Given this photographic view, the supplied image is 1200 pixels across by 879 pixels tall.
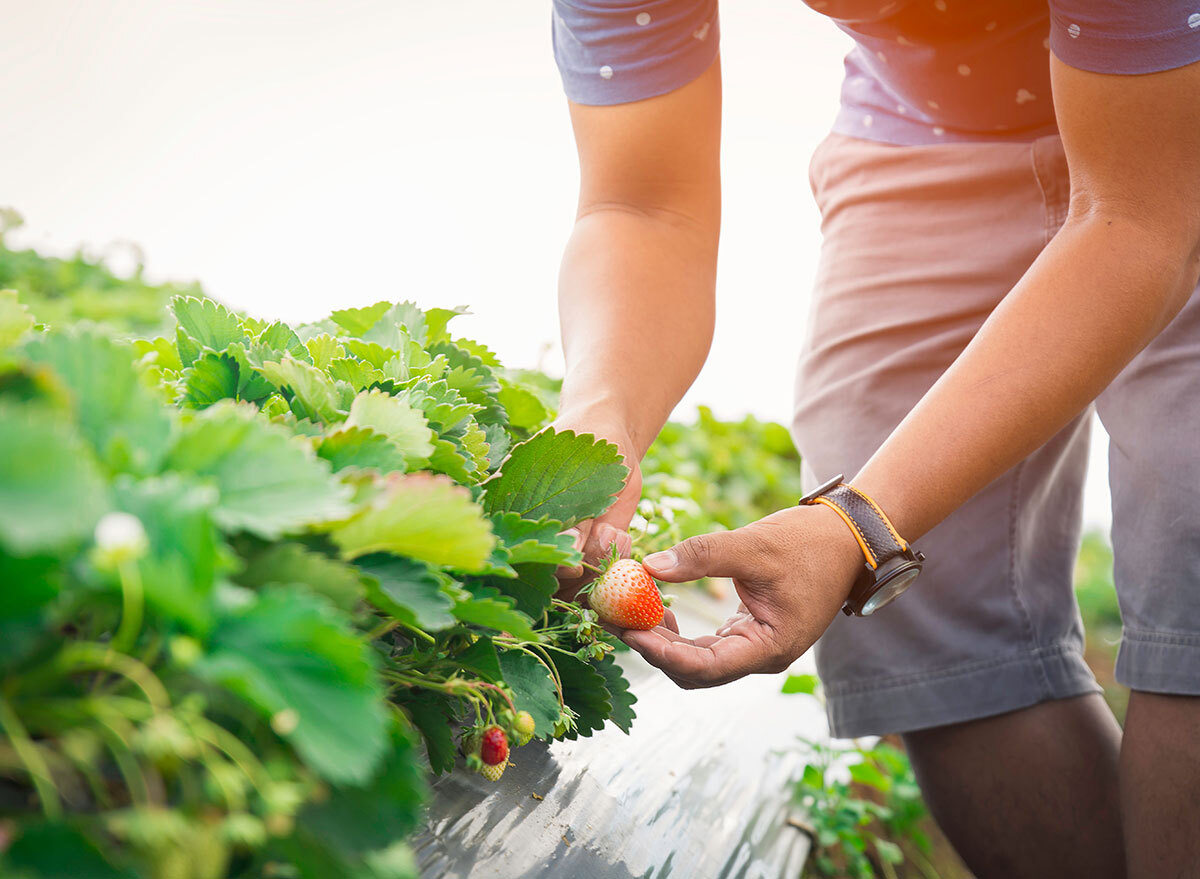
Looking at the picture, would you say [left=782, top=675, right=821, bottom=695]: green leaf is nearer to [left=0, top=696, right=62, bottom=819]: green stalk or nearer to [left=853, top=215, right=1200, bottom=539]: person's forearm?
[left=853, top=215, right=1200, bottom=539]: person's forearm

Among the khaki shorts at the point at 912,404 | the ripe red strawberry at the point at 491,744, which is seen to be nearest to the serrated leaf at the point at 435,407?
the ripe red strawberry at the point at 491,744

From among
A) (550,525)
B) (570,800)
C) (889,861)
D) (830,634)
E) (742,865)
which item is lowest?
(889,861)

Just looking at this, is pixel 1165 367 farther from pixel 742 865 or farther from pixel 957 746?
pixel 742 865

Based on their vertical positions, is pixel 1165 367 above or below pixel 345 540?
below

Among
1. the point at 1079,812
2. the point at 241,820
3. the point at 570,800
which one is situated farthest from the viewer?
the point at 1079,812

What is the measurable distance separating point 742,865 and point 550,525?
2.92ft

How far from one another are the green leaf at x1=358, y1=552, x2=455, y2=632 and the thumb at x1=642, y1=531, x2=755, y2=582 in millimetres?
413

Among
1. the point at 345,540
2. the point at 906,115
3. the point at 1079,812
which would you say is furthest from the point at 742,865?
the point at 906,115

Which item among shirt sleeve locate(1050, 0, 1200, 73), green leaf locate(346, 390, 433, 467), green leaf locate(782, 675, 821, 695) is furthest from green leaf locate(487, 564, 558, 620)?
green leaf locate(782, 675, 821, 695)

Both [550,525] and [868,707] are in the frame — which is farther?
[868,707]

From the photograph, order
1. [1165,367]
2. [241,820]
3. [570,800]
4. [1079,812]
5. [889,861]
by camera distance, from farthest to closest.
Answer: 1. [889,861]
2. [1079,812]
3. [1165,367]
4. [570,800]
5. [241,820]

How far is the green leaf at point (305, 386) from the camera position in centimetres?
64

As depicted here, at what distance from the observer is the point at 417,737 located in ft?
2.36

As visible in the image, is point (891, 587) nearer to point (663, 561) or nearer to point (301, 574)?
point (663, 561)
